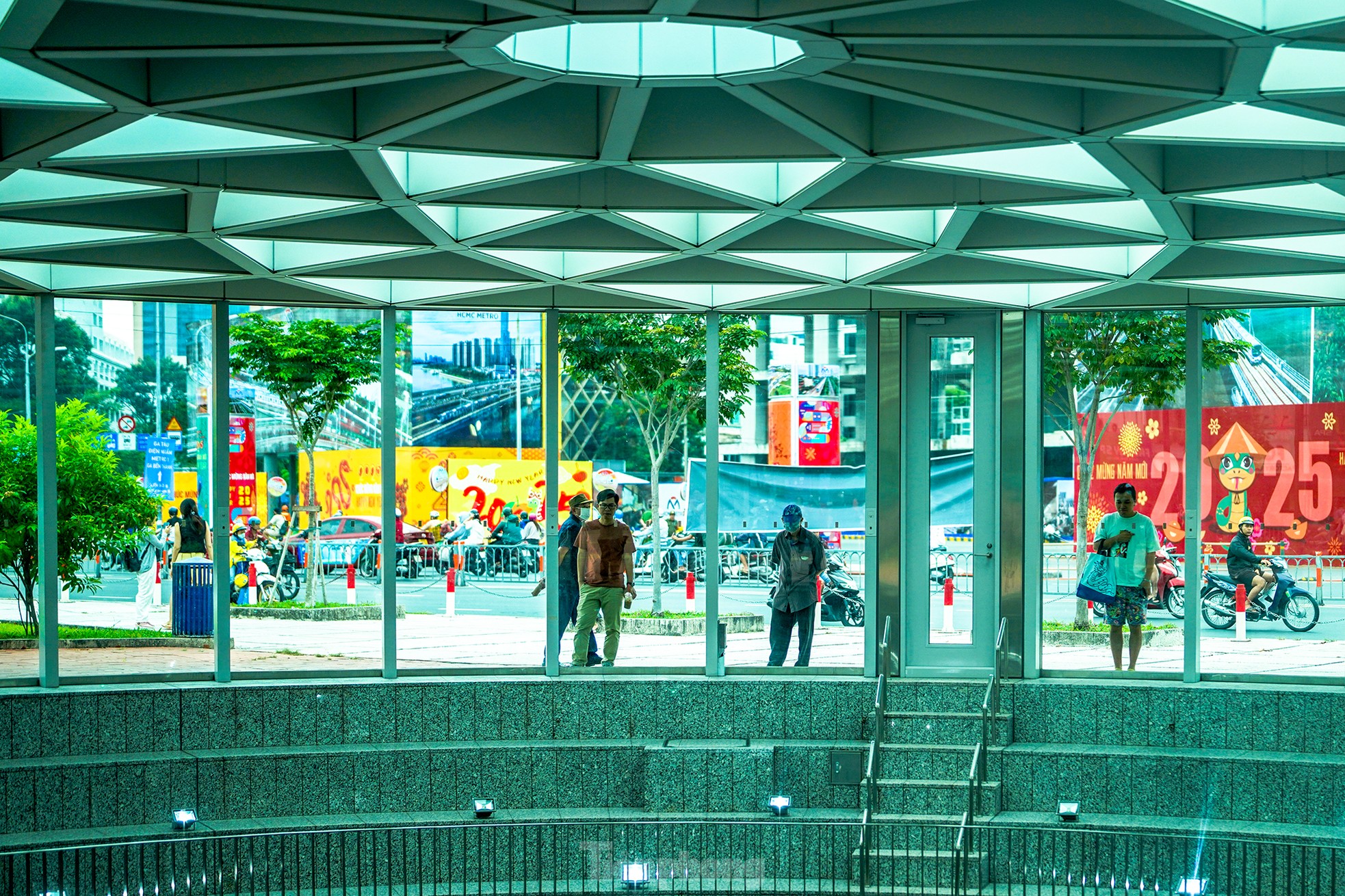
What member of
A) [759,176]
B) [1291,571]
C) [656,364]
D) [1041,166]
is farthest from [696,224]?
[1291,571]

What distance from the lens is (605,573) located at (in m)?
13.6

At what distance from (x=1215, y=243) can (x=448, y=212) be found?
6.50m

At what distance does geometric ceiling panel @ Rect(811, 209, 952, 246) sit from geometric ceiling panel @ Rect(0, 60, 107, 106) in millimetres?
5950

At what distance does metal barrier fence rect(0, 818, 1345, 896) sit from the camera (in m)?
10.1

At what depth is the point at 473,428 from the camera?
44.7ft

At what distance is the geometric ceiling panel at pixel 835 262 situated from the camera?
1206cm

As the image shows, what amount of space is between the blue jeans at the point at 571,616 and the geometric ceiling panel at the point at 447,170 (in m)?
5.39

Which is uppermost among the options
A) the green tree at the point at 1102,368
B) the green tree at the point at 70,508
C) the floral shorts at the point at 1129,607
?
the green tree at the point at 1102,368

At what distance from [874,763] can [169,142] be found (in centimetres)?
781

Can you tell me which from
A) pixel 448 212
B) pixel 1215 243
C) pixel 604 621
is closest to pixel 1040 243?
pixel 1215 243

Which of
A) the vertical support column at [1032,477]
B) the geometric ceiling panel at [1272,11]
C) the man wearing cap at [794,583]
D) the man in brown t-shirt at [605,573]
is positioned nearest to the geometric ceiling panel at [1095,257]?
the vertical support column at [1032,477]

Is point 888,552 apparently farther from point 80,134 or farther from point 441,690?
point 80,134

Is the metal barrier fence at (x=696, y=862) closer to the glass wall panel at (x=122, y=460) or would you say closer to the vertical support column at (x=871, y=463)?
the glass wall panel at (x=122, y=460)

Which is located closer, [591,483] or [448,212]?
[448,212]
